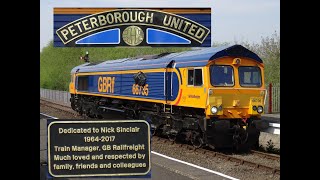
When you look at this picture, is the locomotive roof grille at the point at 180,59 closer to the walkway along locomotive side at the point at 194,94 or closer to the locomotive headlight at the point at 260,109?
the walkway along locomotive side at the point at 194,94

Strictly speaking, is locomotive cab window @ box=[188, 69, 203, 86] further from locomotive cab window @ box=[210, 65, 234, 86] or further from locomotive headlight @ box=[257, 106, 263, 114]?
locomotive headlight @ box=[257, 106, 263, 114]

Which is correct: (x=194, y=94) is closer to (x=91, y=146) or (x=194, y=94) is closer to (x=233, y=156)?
(x=233, y=156)

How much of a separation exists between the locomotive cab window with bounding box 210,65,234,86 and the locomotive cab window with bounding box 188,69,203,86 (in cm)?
49

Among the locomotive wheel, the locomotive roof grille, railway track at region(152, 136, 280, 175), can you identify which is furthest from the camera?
the locomotive wheel

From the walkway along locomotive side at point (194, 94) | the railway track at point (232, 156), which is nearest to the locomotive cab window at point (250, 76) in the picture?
the walkway along locomotive side at point (194, 94)

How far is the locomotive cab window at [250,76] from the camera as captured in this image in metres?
15.8

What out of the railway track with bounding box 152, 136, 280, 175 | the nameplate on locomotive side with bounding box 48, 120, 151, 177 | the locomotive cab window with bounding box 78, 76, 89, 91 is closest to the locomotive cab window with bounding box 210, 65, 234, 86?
the railway track with bounding box 152, 136, 280, 175

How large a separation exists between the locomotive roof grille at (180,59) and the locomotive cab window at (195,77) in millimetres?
247

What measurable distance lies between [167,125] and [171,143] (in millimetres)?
954

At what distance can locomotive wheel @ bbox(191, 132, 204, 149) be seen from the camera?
16.7 meters

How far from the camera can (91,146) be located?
735 centimetres

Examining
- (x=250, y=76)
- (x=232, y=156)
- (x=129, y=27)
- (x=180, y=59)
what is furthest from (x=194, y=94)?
(x=129, y=27)

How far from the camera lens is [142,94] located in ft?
55.0
